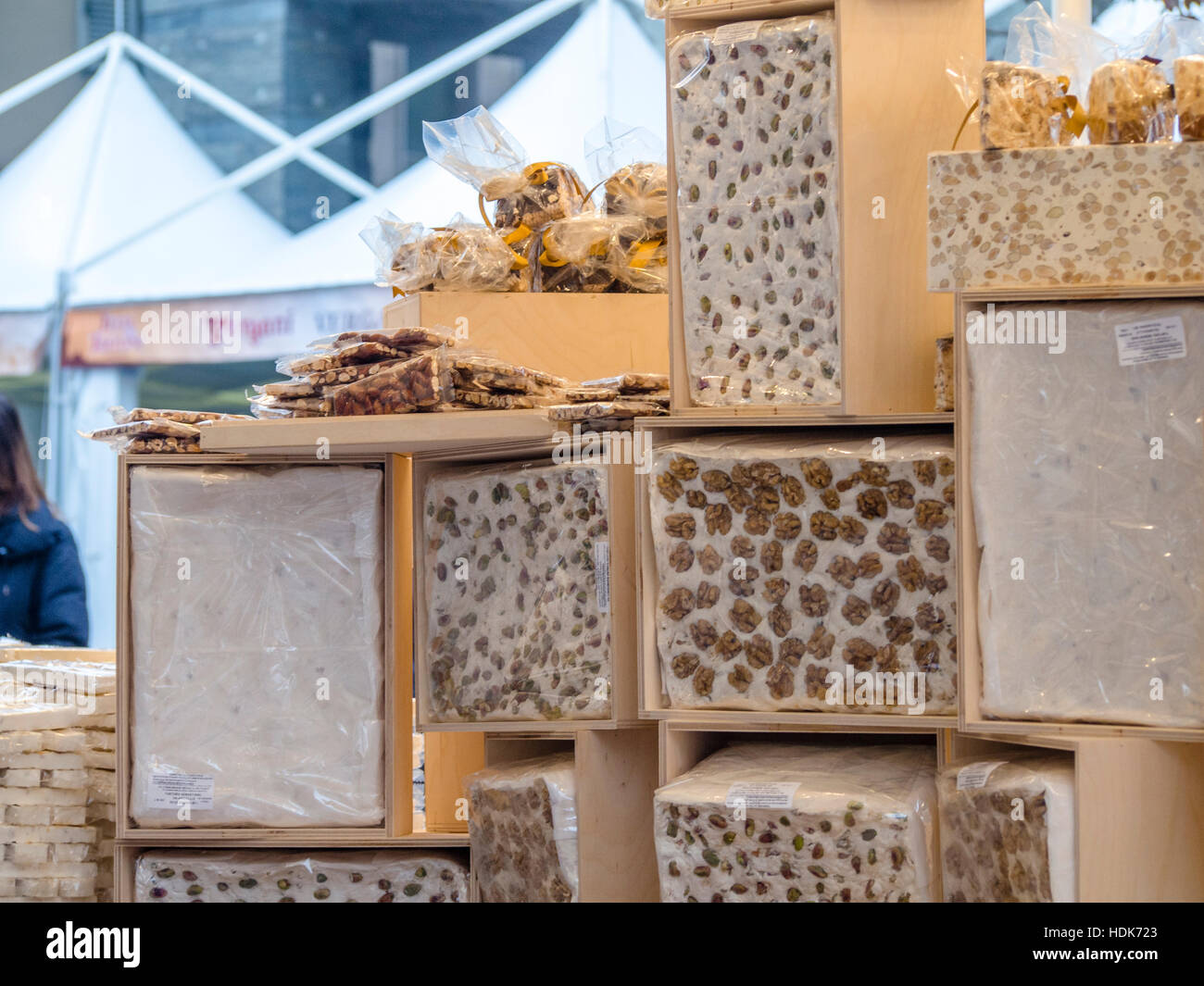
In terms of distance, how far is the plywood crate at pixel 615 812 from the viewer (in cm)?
Answer: 263

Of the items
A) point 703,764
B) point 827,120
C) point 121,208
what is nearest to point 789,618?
point 703,764

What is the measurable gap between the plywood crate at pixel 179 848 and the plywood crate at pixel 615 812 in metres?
0.25

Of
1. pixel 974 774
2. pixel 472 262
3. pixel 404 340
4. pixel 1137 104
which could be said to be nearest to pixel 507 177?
pixel 472 262

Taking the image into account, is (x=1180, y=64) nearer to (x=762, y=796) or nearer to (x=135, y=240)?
(x=762, y=796)

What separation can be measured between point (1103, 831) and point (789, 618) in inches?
24.0

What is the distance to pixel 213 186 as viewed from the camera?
6645 millimetres

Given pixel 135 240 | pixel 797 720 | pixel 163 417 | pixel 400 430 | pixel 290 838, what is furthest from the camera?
pixel 135 240

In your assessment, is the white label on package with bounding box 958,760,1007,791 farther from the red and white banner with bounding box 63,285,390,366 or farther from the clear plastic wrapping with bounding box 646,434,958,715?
the red and white banner with bounding box 63,285,390,366

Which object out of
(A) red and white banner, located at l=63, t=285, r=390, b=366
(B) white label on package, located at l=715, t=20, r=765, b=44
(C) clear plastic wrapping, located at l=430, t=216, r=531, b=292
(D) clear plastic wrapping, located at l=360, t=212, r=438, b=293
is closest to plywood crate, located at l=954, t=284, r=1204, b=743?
(B) white label on package, located at l=715, t=20, r=765, b=44

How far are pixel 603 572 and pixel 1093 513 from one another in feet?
2.86

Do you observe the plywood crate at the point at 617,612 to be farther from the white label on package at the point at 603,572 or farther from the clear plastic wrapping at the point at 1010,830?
the clear plastic wrapping at the point at 1010,830

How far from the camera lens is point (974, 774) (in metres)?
2.31

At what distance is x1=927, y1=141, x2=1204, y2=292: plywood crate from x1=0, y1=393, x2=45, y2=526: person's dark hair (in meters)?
2.96
